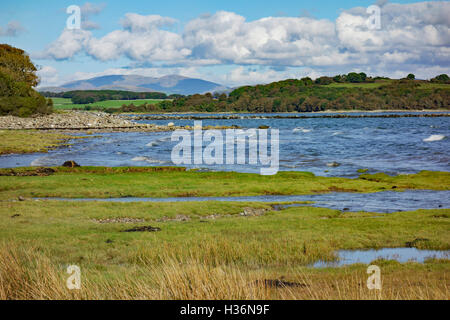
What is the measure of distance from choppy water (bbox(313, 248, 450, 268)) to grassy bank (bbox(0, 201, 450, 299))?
44 centimetres

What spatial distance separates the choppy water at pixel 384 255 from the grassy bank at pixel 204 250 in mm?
438

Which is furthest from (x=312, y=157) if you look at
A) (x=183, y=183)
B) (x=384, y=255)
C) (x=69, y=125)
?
(x=69, y=125)

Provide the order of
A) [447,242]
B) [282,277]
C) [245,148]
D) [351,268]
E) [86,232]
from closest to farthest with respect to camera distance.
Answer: [282,277]
[351,268]
[447,242]
[86,232]
[245,148]

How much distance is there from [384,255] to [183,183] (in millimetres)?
19660

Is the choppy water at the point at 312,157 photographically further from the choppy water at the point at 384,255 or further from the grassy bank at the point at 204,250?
the choppy water at the point at 384,255

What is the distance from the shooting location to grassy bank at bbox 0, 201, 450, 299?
29.7 feet

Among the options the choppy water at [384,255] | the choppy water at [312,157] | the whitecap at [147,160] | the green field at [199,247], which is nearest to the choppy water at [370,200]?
the green field at [199,247]

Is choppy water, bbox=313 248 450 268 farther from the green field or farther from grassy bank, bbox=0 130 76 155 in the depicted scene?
grassy bank, bbox=0 130 76 155

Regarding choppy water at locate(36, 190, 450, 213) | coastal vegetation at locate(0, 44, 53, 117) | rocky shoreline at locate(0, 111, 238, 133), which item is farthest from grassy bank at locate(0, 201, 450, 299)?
coastal vegetation at locate(0, 44, 53, 117)

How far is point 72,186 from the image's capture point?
31516 mm

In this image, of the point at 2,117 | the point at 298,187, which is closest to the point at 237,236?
the point at 298,187

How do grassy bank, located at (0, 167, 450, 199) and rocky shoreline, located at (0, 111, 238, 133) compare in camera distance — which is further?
rocky shoreline, located at (0, 111, 238, 133)

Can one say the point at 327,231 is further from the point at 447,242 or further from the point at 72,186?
the point at 72,186

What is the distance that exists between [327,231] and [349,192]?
42.1 feet
